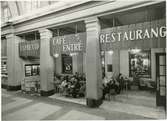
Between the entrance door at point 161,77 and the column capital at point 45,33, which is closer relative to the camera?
the entrance door at point 161,77

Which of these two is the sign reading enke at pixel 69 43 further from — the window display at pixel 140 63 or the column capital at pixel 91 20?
the window display at pixel 140 63

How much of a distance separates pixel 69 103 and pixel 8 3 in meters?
9.42

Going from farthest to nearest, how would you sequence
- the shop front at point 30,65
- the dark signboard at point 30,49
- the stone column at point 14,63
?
the stone column at point 14,63 < the shop front at point 30,65 < the dark signboard at point 30,49

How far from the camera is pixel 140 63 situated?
1008 cm

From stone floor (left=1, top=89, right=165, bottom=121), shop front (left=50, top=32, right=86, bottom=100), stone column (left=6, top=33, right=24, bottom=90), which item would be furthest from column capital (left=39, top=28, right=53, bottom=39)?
stone floor (left=1, top=89, right=165, bottom=121)

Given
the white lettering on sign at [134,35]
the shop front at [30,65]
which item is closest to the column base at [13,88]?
the shop front at [30,65]

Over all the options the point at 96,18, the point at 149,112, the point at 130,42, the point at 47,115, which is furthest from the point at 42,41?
the point at 149,112

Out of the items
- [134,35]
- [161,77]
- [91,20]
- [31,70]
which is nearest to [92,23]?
[91,20]

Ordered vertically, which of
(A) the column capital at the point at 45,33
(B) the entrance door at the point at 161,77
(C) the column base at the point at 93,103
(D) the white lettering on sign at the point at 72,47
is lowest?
(C) the column base at the point at 93,103

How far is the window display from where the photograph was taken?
9798 millimetres

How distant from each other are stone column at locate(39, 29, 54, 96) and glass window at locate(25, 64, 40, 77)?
9.69ft

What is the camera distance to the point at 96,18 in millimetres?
6297

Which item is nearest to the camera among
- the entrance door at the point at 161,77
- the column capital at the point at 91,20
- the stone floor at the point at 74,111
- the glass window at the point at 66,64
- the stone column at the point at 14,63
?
the stone floor at the point at 74,111

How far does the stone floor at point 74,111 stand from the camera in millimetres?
5320
